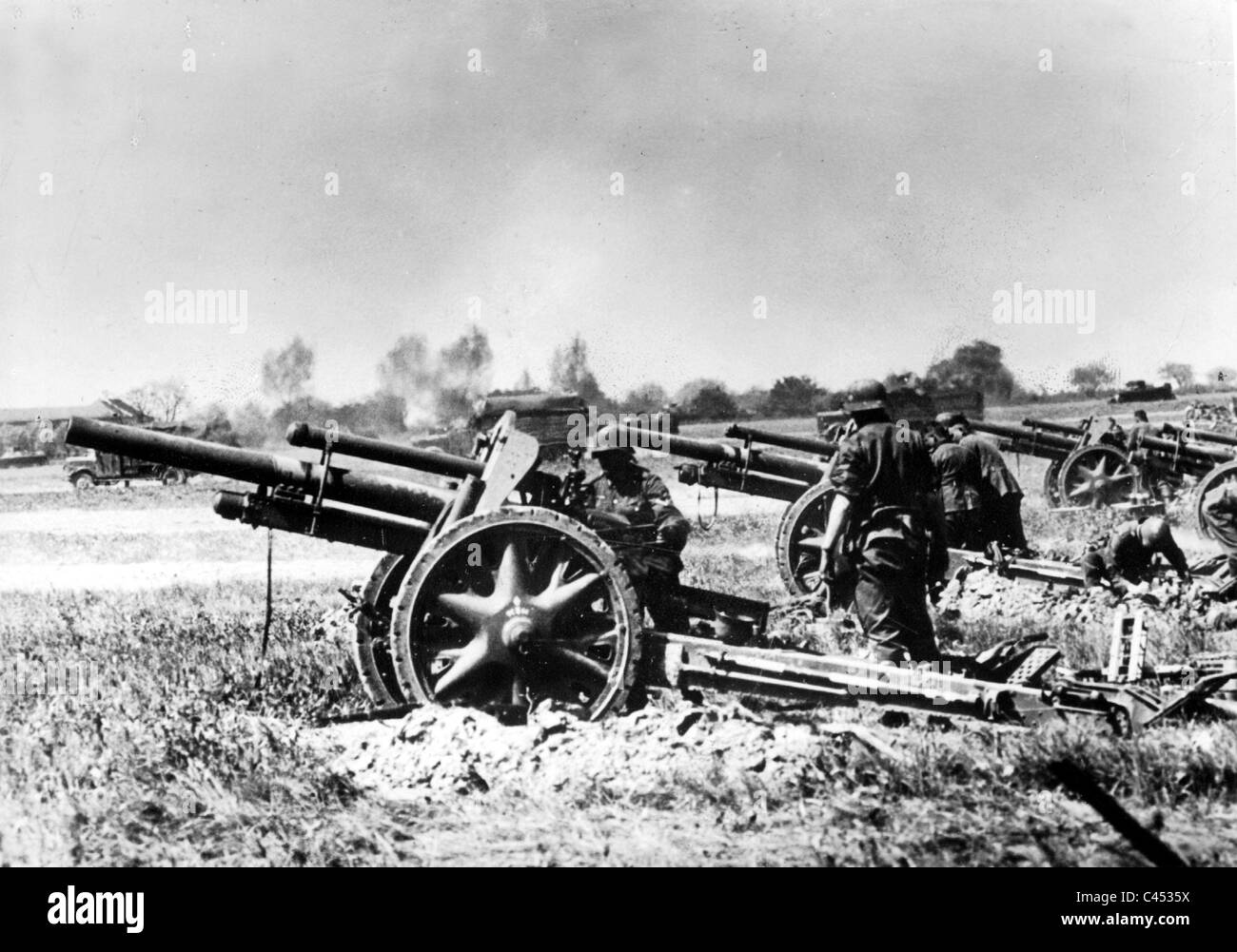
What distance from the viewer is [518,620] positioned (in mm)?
5137

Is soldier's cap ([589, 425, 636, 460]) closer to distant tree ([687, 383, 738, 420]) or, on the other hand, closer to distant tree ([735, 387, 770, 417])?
distant tree ([687, 383, 738, 420])

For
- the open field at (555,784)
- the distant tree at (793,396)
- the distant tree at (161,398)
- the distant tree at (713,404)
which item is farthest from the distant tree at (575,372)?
the open field at (555,784)

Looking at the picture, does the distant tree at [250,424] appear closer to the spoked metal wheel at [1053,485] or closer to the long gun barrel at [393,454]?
the long gun barrel at [393,454]

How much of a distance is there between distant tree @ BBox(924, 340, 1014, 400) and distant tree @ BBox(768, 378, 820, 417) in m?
0.91

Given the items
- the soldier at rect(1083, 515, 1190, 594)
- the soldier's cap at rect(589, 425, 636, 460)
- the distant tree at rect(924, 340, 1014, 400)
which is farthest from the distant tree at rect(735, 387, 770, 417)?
the soldier at rect(1083, 515, 1190, 594)

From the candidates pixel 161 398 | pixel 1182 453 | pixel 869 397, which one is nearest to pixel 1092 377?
pixel 869 397

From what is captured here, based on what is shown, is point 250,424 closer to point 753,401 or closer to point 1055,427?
point 753,401

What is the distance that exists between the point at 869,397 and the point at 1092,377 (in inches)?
93.9

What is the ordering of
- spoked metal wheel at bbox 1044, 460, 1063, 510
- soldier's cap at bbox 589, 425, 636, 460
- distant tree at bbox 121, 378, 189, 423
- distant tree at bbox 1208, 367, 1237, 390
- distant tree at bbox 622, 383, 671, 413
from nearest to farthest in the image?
distant tree at bbox 121, 378, 189, 423 → distant tree at bbox 1208, 367, 1237, 390 → soldier's cap at bbox 589, 425, 636, 460 → distant tree at bbox 622, 383, 671, 413 → spoked metal wheel at bbox 1044, 460, 1063, 510

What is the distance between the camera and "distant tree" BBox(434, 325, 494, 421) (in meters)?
6.61

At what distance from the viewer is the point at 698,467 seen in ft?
29.3

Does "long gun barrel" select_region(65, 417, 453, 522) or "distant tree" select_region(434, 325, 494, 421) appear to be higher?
"distant tree" select_region(434, 325, 494, 421)

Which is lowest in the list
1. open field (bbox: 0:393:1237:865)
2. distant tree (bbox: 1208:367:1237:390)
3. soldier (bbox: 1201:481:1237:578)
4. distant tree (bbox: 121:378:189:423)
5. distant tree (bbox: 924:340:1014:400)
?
open field (bbox: 0:393:1237:865)

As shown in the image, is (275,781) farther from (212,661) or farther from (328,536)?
(212,661)
